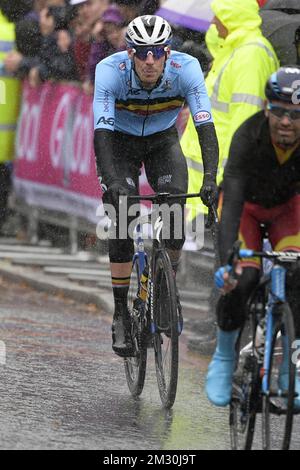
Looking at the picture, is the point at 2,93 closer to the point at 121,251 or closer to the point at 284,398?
the point at 121,251

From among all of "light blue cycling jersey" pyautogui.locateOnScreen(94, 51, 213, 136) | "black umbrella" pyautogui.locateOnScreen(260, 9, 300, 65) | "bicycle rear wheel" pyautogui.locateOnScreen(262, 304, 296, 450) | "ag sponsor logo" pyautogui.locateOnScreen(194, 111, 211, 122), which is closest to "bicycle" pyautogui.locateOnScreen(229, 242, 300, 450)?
"bicycle rear wheel" pyautogui.locateOnScreen(262, 304, 296, 450)

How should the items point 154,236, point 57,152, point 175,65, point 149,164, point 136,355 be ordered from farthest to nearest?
point 57,152
point 149,164
point 136,355
point 175,65
point 154,236

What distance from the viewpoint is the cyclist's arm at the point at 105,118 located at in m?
9.09

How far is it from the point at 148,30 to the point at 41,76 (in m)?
6.82

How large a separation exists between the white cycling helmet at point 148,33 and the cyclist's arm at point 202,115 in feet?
0.99

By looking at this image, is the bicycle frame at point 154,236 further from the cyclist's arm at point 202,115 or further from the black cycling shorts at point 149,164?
the cyclist's arm at point 202,115

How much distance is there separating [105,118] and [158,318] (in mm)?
1229

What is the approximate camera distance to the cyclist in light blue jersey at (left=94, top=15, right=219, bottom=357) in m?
9.19

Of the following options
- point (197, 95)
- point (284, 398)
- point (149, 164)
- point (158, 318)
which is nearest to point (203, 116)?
point (197, 95)

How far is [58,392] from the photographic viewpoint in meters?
9.55

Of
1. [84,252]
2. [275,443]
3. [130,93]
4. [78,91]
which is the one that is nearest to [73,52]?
[78,91]

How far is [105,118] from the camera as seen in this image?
9227mm

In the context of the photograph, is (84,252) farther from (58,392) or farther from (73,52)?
(58,392)

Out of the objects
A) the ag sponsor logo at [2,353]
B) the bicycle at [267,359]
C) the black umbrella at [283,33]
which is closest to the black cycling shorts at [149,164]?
the ag sponsor logo at [2,353]
